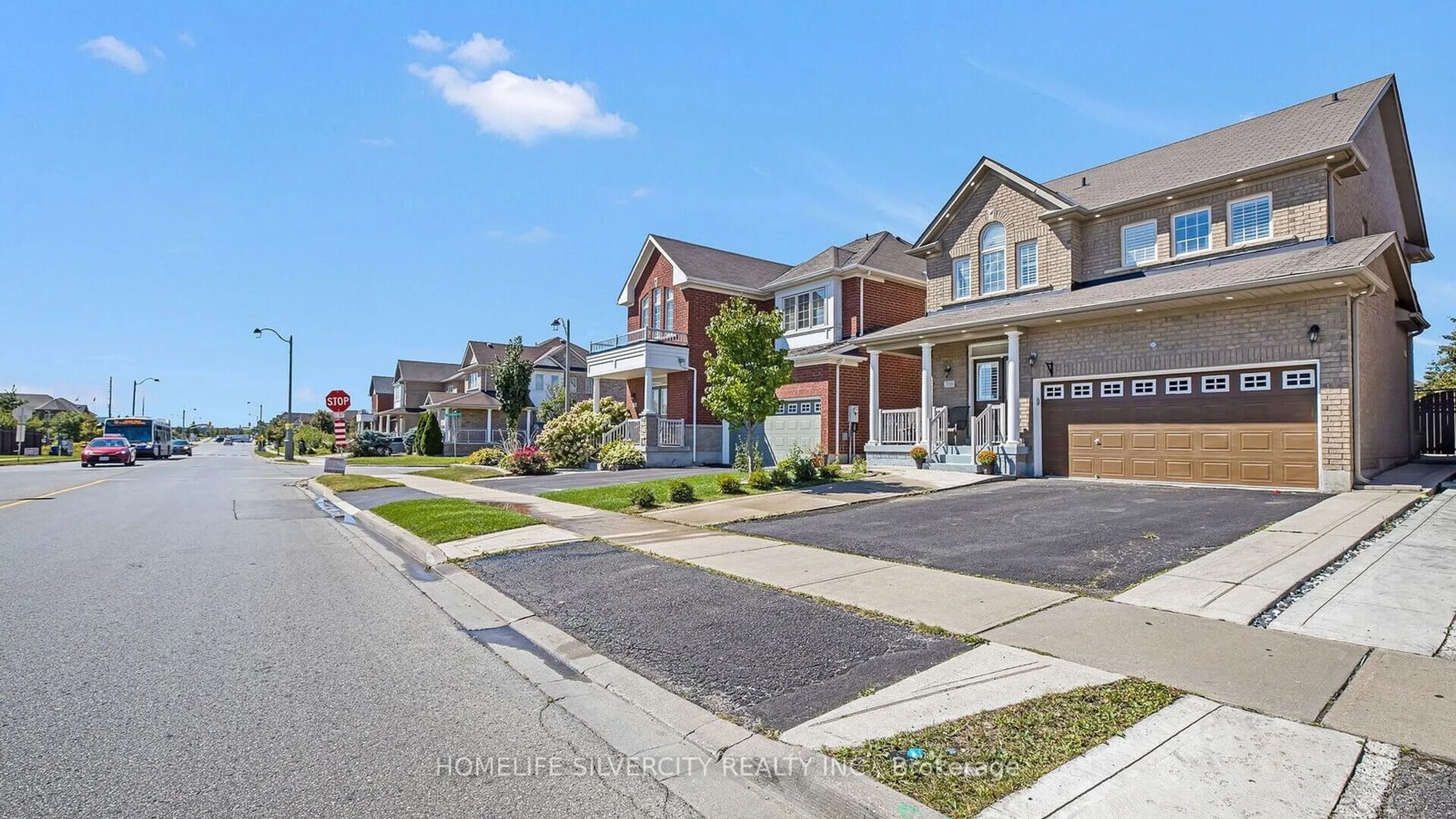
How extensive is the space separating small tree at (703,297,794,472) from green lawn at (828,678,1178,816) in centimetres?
1213

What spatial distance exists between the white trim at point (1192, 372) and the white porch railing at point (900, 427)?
3.07 metres

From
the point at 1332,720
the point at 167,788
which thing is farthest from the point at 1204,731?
the point at 167,788

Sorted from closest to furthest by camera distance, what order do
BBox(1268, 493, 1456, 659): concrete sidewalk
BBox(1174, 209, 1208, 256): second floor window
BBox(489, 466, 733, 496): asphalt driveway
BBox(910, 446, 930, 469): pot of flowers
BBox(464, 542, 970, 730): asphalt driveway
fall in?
BBox(464, 542, 970, 730): asphalt driveway
BBox(1268, 493, 1456, 659): concrete sidewalk
BBox(1174, 209, 1208, 256): second floor window
BBox(910, 446, 930, 469): pot of flowers
BBox(489, 466, 733, 496): asphalt driveway

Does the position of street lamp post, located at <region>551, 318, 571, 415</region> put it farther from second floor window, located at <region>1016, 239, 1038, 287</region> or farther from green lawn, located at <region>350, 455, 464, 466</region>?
second floor window, located at <region>1016, 239, 1038, 287</region>

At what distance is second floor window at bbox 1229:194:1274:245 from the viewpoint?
634 inches

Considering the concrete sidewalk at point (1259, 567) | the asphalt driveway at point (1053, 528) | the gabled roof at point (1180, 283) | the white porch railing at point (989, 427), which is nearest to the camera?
the concrete sidewalk at point (1259, 567)

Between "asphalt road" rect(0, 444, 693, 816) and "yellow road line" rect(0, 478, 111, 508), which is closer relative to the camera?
"asphalt road" rect(0, 444, 693, 816)

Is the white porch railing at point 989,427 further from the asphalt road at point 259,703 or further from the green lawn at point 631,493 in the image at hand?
the asphalt road at point 259,703

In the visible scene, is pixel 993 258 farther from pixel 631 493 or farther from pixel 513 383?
pixel 513 383

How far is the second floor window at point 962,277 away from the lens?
21.3 meters

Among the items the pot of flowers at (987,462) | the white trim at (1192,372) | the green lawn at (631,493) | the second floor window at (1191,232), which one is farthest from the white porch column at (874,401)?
the second floor window at (1191,232)

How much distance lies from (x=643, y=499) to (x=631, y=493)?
1.34 meters

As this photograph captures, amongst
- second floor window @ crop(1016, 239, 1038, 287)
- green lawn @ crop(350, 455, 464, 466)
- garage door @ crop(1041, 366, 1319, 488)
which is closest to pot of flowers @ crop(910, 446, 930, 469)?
garage door @ crop(1041, 366, 1319, 488)

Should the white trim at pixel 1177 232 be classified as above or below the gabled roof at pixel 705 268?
below
